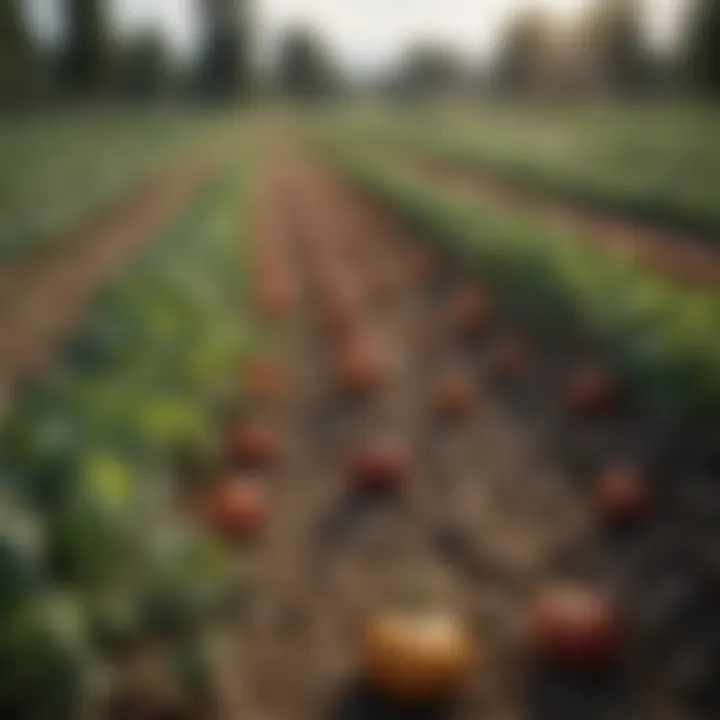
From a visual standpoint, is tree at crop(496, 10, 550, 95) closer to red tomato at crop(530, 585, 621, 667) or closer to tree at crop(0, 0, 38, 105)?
tree at crop(0, 0, 38, 105)

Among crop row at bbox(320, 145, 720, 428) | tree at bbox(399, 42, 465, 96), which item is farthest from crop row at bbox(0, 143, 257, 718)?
tree at bbox(399, 42, 465, 96)

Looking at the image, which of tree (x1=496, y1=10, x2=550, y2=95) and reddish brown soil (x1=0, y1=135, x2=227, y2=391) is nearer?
reddish brown soil (x1=0, y1=135, x2=227, y2=391)

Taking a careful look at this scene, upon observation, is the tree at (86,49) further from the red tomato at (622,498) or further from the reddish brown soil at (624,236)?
the red tomato at (622,498)

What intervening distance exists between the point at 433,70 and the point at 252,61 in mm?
23057

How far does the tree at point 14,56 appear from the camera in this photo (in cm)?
2611

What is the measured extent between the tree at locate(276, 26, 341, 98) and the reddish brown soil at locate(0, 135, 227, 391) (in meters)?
65.4

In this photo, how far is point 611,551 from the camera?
4398mm

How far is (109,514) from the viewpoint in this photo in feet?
10.9

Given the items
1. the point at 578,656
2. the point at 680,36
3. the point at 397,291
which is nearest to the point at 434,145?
the point at 680,36

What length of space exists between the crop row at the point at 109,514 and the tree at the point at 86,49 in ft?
109

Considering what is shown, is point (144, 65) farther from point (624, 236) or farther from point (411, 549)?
point (411, 549)

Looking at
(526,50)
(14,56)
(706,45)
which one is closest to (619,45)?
(526,50)

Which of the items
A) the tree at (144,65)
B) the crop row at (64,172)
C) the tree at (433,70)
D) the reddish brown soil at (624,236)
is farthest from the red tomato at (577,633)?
the tree at (433,70)

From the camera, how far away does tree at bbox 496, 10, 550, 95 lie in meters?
54.8
